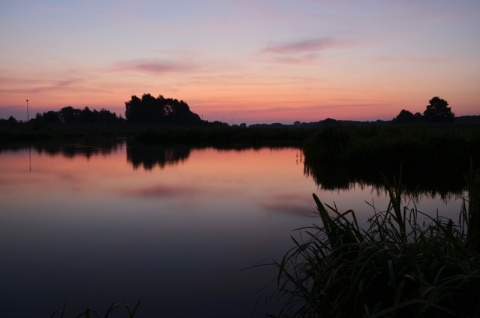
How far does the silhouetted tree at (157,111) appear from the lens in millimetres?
74562

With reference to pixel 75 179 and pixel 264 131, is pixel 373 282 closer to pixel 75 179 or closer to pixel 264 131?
pixel 75 179

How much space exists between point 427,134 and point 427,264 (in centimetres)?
1226

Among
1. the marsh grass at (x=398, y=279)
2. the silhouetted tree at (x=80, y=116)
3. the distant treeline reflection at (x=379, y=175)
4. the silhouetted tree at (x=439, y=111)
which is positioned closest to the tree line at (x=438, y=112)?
the silhouetted tree at (x=439, y=111)

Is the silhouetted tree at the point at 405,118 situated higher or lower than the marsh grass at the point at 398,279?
higher

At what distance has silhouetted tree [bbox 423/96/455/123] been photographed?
53.9 m

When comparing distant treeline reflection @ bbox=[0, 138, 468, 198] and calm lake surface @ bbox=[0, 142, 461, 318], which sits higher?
distant treeline reflection @ bbox=[0, 138, 468, 198]

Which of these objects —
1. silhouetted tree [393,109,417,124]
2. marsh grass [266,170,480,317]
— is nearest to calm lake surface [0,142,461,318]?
marsh grass [266,170,480,317]

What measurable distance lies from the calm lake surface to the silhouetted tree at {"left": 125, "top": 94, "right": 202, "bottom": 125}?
63.7 m

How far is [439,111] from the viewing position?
54375mm

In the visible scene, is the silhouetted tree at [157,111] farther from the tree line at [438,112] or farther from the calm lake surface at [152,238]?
the calm lake surface at [152,238]

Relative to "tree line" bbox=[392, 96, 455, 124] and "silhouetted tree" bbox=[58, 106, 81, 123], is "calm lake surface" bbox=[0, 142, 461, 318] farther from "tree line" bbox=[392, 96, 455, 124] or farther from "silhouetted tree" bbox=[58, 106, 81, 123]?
"silhouetted tree" bbox=[58, 106, 81, 123]

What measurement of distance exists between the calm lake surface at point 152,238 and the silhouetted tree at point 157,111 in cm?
6368

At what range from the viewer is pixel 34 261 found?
4.82 meters

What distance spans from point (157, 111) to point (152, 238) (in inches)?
2808
